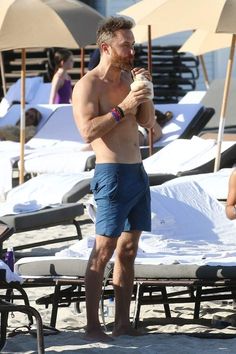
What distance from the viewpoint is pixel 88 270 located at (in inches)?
221

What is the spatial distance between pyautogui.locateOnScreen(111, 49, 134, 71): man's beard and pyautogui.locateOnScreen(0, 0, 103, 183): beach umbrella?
18.0 ft

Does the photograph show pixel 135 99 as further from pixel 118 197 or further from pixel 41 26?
pixel 41 26

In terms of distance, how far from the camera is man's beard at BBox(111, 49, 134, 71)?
564cm

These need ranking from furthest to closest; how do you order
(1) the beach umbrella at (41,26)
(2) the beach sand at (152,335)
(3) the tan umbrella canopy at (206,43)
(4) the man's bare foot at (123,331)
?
(3) the tan umbrella canopy at (206,43) < (1) the beach umbrella at (41,26) < (4) the man's bare foot at (123,331) < (2) the beach sand at (152,335)

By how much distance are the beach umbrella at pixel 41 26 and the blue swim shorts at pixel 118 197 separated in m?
5.59

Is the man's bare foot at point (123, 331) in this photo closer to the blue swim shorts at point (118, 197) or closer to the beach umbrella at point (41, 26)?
the blue swim shorts at point (118, 197)

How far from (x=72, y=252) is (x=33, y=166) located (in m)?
6.17

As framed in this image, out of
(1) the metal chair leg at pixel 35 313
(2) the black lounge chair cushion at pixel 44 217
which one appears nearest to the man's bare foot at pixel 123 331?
(1) the metal chair leg at pixel 35 313

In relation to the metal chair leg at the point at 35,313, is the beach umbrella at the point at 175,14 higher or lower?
higher

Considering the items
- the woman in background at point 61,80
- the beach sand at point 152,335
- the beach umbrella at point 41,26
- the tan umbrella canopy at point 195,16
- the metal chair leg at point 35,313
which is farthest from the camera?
the woman in background at point 61,80

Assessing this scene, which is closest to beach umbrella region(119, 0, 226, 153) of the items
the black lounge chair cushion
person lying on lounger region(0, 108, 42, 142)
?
the black lounge chair cushion

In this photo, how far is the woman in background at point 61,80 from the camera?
1623cm

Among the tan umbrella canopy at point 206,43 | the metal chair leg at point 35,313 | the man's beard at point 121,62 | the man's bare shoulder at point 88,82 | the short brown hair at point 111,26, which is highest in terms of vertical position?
the short brown hair at point 111,26

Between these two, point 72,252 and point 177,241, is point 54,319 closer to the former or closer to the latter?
point 72,252
